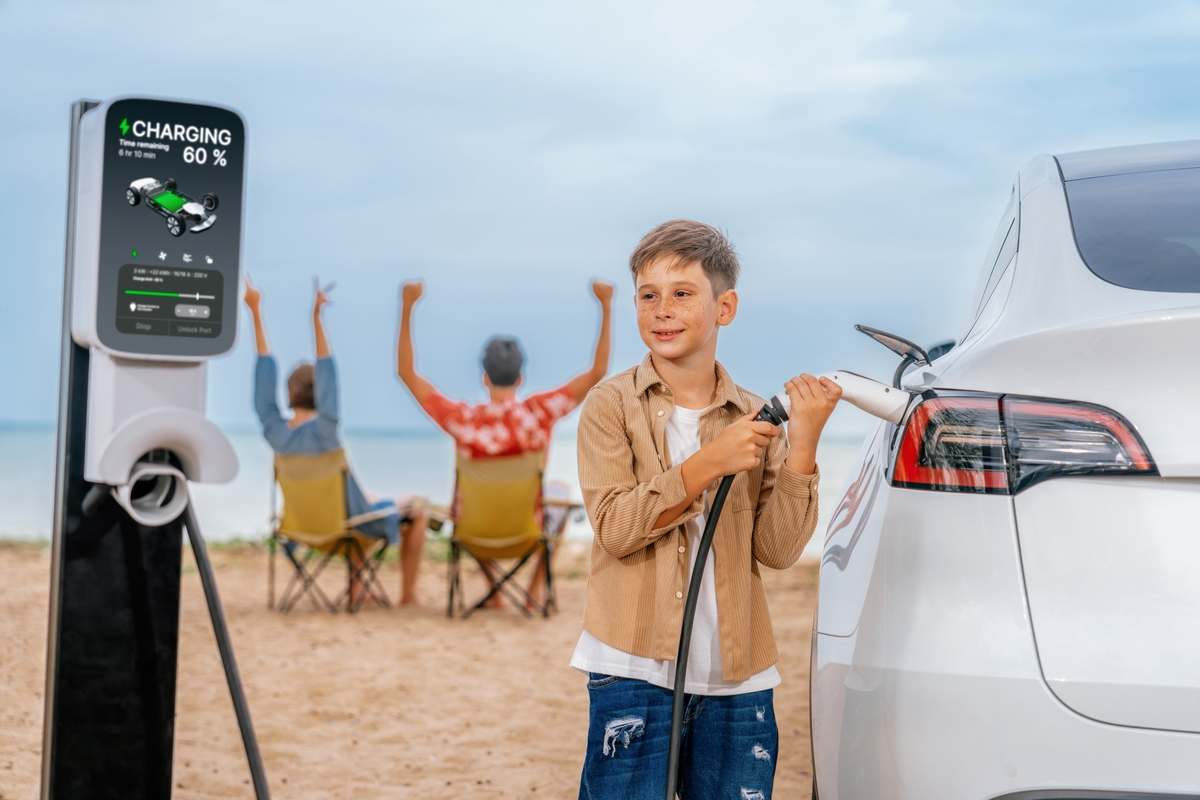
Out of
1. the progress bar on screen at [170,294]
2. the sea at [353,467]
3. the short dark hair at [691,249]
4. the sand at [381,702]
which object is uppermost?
the short dark hair at [691,249]

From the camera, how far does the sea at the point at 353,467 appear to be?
24.2 meters

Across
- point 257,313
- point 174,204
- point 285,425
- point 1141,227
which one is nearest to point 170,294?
point 174,204

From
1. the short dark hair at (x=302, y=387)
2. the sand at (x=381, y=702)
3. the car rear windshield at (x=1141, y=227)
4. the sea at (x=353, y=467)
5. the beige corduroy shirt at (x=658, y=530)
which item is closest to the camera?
the car rear windshield at (x=1141, y=227)

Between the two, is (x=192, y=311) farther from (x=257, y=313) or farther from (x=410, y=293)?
(x=257, y=313)

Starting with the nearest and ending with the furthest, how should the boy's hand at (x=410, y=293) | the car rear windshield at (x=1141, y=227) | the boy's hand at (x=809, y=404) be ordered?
the car rear windshield at (x=1141, y=227) < the boy's hand at (x=809, y=404) < the boy's hand at (x=410, y=293)

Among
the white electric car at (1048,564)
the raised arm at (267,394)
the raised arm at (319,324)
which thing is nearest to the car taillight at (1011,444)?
the white electric car at (1048,564)

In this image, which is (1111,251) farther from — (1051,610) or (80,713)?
(80,713)

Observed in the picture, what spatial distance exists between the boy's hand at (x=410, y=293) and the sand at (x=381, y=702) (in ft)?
6.09

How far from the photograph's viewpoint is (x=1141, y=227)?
2.18m

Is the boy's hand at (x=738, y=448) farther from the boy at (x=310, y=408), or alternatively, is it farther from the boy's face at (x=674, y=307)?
the boy at (x=310, y=408)

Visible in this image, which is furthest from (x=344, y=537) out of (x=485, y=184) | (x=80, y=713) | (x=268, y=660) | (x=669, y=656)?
(x=485, y=184)

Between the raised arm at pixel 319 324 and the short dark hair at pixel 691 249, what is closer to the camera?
the short dark hair at pixel 691 249

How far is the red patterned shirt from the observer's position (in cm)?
794

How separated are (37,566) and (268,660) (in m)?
4.64
